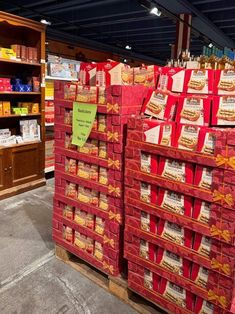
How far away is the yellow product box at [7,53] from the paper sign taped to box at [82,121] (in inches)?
87.5

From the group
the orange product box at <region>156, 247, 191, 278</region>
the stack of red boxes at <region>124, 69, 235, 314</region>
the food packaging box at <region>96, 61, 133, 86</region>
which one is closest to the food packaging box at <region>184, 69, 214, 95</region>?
the stack of red boxes at <region>124, 69, 235, 314</region>

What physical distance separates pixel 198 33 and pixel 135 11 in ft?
5.97

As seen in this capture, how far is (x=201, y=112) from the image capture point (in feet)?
5.58

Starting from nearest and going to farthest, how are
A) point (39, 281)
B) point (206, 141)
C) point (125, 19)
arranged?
1. point (206, 141)
2. point (39, 281)
3. point (125, 19)

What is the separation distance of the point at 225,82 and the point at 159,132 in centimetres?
54

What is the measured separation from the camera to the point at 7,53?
12.5 ft

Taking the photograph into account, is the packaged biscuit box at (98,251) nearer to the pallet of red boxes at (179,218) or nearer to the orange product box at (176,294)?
the pallet of red boxes at (179,218)

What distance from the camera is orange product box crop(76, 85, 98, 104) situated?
202 cm

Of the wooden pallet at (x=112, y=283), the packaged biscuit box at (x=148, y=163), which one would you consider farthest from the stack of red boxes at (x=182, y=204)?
the wooden pallet at (x=112, y=283)

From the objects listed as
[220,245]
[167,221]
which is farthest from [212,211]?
[167,221]

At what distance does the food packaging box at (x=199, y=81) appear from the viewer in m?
1.86

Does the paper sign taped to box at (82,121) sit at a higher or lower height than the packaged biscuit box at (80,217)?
higher

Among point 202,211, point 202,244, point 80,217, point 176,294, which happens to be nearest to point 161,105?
point 202,211

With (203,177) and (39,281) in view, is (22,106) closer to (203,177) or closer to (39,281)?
(39,281)
